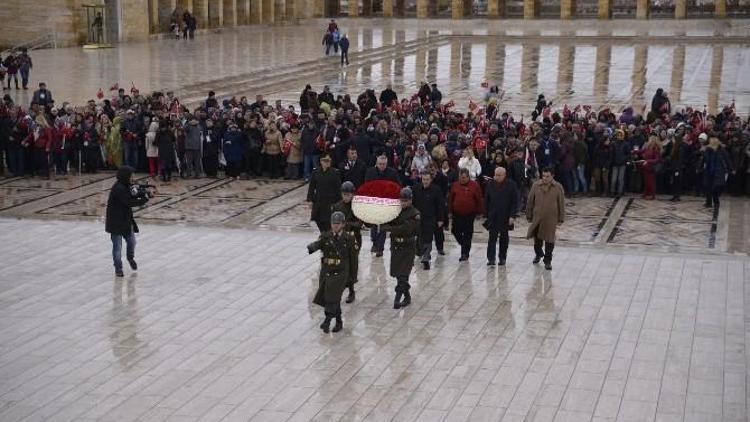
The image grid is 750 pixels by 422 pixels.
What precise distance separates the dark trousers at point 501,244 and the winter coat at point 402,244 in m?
1.86

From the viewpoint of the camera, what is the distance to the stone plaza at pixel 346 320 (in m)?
9.45

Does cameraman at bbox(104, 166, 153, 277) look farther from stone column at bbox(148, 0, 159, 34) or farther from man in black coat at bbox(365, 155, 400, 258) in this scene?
stone column at bbox(148, 0, 159, 34)

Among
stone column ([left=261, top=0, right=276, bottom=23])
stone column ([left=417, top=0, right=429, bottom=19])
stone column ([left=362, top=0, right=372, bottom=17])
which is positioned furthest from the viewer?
stone column ([left=362, top=0, right=372, bottom=17])

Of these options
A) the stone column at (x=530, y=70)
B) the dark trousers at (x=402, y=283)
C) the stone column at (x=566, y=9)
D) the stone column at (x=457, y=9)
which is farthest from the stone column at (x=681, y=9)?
the dark trousers at (x=402, y=283)

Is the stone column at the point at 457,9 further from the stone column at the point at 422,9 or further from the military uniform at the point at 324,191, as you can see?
the military uniform at the point at 324,191

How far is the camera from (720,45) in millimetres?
44906

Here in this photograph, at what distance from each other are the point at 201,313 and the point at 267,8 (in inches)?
1804

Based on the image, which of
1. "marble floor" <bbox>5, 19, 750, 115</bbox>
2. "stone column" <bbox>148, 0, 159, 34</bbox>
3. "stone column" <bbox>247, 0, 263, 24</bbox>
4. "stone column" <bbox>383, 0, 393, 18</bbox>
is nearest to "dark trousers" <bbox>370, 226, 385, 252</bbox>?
"marble floor" <bbox>5, 19, 750, 115</bbox>

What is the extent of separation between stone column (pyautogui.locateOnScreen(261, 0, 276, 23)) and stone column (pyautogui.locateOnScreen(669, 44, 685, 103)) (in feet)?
68.8

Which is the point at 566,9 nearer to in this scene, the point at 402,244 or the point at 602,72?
the point at 602,72

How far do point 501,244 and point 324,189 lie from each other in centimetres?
228

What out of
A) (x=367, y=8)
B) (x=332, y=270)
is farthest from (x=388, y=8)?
(x=332, y=270)

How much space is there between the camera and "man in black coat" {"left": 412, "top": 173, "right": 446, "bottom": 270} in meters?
13.5

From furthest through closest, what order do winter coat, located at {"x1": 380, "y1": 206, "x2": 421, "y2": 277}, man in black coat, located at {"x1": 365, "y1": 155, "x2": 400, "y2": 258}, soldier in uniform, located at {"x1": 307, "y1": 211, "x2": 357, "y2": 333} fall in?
man in black coat, located at {"x1": 365, "y1": 155, "x2": 400, "y2": 258} < winter coat, located at {"x1": 380, "y1": 206, "x2": 421, "y2": 277} < soldier in uniform, located at {"x1": 307, "y1": 211, "x2": 357, "y2": 333}
